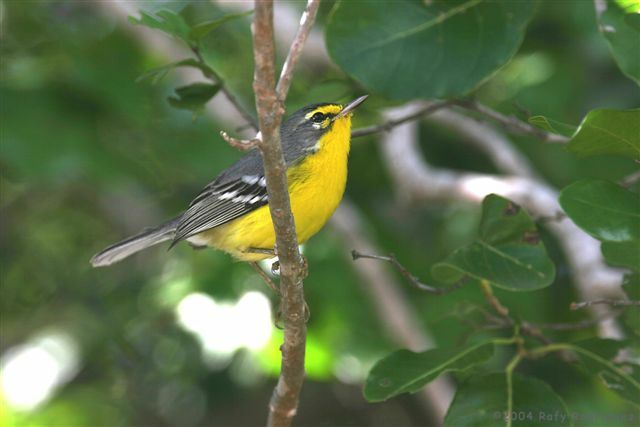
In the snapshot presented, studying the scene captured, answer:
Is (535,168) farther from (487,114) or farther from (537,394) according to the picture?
(537,394)

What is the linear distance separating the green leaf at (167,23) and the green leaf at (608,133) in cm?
163

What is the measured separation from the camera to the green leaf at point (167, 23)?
11.2 ft

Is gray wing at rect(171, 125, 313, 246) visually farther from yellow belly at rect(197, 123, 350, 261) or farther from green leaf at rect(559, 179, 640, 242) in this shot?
green leaf at rect(559, 179, 640, 242)

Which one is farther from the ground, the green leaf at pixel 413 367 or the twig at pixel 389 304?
the green leaf at pixel 413 367

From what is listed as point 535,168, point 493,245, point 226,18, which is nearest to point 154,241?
point 226,18

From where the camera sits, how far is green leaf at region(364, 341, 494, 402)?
3184mm

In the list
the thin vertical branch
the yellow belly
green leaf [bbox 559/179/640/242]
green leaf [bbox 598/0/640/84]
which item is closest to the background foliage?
the yellow belly

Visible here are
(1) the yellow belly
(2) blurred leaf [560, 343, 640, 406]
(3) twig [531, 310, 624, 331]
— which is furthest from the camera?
(1) the yellow belly

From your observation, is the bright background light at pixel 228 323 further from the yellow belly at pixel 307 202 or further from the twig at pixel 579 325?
the twig at pixel 579 325

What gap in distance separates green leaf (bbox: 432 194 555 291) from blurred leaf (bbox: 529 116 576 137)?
0.51 metres

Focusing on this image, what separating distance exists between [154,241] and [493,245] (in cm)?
214

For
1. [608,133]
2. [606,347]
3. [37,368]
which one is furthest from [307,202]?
[37,368]

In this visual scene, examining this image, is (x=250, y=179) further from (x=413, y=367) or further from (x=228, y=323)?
(x=413, y=367)

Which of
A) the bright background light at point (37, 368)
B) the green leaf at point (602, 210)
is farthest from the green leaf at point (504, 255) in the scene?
→ the bright background light at point (37, 368)
